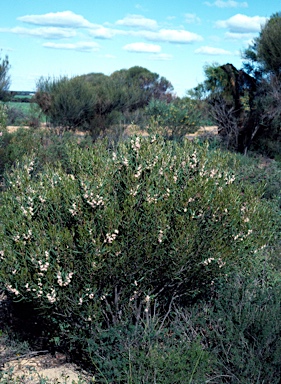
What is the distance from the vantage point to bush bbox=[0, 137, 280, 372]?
4.86 m

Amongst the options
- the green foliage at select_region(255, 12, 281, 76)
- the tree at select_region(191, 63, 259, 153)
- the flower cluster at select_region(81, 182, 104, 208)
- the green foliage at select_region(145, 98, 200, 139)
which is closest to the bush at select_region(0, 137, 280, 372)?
the flower cluster at select_region(81, 182, 104, 208)

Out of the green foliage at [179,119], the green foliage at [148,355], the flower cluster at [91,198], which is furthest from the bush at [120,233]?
the green foliage at [179,119]

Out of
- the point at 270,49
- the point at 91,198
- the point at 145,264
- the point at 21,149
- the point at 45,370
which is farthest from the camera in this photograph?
the point at 270,49

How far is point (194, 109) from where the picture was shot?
22.9 metres

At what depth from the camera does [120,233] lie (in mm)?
4969

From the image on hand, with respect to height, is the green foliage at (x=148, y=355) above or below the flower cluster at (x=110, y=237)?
below

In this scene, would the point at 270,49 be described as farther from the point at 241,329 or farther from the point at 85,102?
the point at 241,329

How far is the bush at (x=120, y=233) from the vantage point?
4859 mm

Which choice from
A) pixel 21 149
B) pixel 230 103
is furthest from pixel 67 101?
pixel 21 149

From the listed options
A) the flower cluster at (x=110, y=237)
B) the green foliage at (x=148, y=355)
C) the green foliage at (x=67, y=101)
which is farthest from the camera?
the green foliage at (x=67, y=101)

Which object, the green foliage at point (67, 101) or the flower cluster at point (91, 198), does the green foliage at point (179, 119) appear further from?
the flower cluster at point (91, 198)

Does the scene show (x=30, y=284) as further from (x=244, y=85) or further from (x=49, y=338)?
(x=244, y=85)

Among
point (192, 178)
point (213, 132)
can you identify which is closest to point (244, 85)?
point (213, 132)

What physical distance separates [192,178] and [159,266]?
0.84 m
